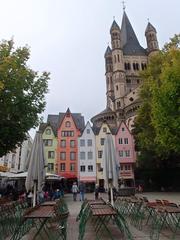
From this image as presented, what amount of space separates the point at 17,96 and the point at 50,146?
1412 inches

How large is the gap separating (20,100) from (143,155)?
89.6 ft

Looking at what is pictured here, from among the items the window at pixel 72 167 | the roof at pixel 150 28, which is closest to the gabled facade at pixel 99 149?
the window at pixel 72 167

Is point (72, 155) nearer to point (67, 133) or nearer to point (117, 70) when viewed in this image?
point (67, 133)

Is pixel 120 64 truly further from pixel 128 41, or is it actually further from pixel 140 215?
pixel 140 215

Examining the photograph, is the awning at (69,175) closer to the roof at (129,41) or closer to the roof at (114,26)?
the roof at (129,41)

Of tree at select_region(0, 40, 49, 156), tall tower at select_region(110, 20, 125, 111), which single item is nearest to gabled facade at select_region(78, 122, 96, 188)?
tall tower at select_region(110, 20, 125, 111)

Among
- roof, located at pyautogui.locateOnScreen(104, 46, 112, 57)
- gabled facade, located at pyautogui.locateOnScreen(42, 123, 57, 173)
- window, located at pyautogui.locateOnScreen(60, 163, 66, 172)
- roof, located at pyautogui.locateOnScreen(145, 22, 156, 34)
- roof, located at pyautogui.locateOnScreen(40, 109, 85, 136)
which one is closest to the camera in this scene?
window, located at pyautogui.locateOnScreen(60, 163, 66, 172)

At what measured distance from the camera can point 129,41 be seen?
305 ft

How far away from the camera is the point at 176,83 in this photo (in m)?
16.3

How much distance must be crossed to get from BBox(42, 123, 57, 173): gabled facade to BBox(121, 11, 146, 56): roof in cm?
4881

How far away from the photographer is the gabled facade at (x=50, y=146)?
47.6 m

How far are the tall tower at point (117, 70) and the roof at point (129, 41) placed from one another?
614 centimetres

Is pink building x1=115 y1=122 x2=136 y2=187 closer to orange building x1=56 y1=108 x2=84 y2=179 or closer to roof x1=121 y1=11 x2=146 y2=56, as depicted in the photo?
orange building x1=56 y1=108 x2=84 y2=179

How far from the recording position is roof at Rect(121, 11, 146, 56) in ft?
288
